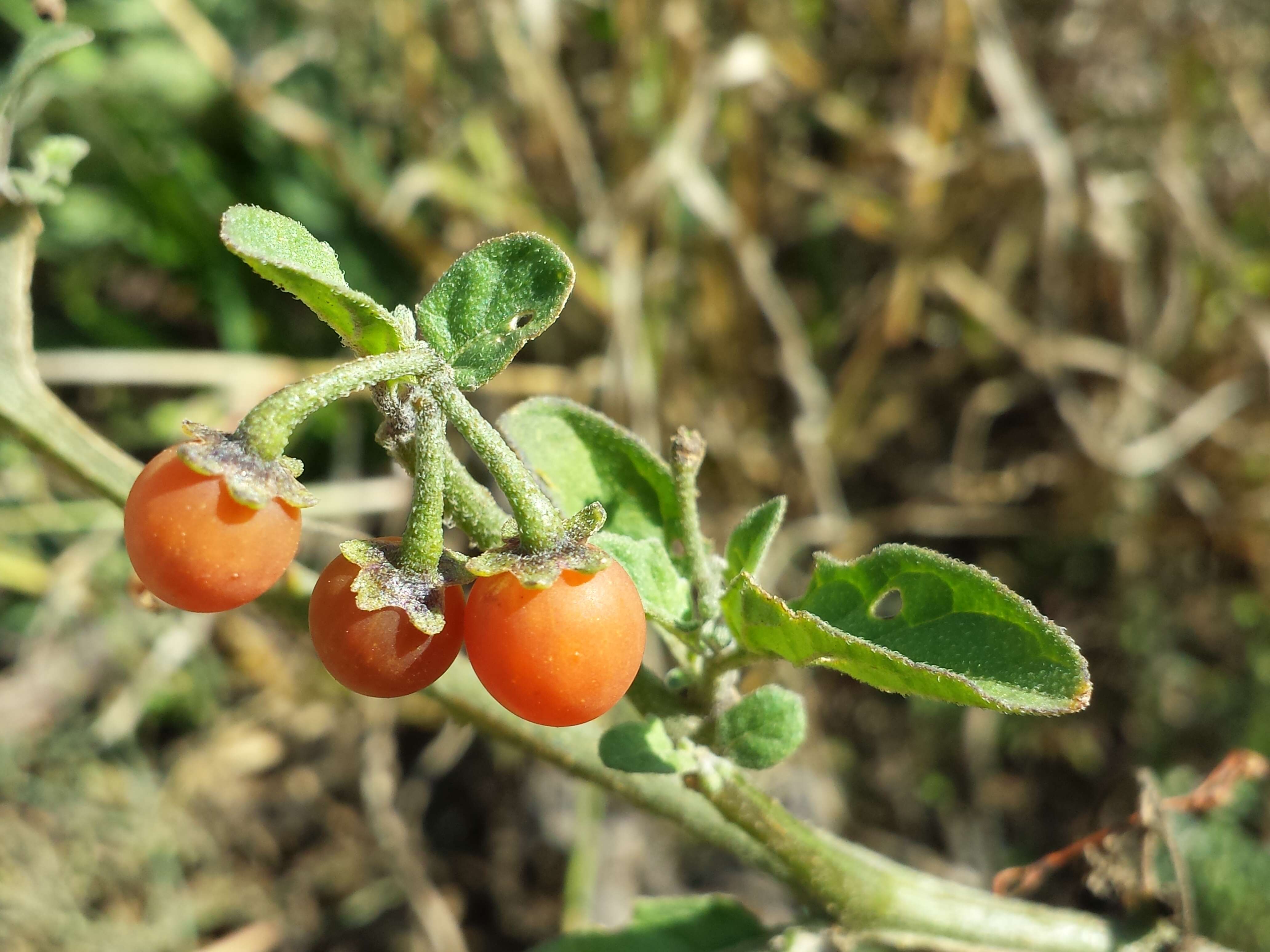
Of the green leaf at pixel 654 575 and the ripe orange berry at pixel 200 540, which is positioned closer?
the ripe orange berry at pixel 200 540

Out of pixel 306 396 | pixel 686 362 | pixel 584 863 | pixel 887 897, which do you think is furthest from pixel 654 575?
pixel 686 362

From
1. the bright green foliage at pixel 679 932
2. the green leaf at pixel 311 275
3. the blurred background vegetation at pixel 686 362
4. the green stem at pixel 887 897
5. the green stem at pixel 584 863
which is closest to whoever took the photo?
the green leaf at pixel 311 275

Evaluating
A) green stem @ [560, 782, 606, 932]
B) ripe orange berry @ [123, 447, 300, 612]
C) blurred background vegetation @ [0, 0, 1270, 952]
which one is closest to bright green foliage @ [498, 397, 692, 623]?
ripe orange berry @ [123, 447, 300, 612]

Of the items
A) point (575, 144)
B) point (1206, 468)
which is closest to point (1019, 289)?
point (1206, 468)

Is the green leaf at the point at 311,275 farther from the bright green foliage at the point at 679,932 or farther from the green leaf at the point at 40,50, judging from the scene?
the bright green foliage at the point at 679,932

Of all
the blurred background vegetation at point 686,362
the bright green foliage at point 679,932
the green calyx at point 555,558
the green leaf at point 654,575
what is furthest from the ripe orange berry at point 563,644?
the blurred background vegetation at point 686,362

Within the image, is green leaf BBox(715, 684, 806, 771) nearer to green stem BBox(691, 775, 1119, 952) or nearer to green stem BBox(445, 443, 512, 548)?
green stem BBox(691, 775, 1119, 952)
